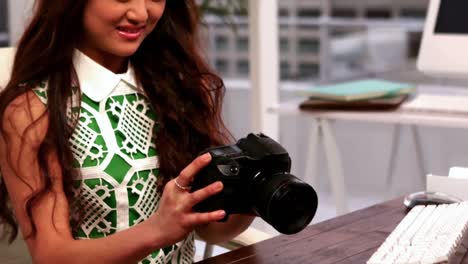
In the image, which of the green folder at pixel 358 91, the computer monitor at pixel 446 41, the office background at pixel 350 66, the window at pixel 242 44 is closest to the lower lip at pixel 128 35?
the green folder at pixel 358 91

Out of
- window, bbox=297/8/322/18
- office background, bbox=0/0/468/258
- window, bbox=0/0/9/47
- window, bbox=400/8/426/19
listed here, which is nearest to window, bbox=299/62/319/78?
office background, bbox=0/0/468/258

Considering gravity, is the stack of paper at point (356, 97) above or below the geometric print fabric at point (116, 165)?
below

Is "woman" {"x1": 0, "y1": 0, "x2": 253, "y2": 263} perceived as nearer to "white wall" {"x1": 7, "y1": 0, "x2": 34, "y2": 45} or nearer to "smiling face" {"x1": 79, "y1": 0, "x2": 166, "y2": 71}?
"smiling face" {"x1": 79, "y1": 0, "x2": 166, "y2": 71}

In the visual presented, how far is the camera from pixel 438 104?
2232 millimetres

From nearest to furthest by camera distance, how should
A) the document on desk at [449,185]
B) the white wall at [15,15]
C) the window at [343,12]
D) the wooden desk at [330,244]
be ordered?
the wooden desk at [330,244] < the document on desk at [449,185] < the white wall at [15,15] < the window at [343,12]

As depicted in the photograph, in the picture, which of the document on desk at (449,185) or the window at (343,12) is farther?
the window at (343,12)

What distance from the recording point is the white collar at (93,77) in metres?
1.30

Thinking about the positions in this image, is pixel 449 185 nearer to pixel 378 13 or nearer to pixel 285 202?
pixel 285 202

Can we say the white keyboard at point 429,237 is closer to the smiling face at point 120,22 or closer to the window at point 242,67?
the smiling face at point 120,22

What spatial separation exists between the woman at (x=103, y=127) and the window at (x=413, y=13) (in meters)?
2.73

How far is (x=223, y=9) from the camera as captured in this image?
3.05 m

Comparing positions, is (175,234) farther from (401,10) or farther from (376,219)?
(401,10)

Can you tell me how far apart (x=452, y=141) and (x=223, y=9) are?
130 centimetres

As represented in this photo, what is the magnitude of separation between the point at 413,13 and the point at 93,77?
293 cm
